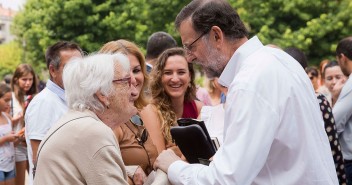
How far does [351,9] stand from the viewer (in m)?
24.5

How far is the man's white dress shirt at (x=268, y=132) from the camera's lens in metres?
2.38

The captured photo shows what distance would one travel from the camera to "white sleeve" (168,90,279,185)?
2.38 m

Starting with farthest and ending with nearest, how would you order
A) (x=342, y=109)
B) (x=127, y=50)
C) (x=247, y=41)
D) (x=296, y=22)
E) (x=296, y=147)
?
(x=296, y=22), (x=342, y=109), (x=127, y=50), (x=247, y=41), (x=296, y=147)

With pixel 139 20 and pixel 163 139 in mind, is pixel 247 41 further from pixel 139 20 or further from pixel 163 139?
pixel 139 20

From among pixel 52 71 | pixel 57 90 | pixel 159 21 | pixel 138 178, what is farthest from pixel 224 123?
pixel 159 21

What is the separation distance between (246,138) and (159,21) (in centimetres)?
2516

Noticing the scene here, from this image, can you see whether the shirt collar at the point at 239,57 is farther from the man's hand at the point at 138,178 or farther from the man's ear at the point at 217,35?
the man's hand at the point at 138,178

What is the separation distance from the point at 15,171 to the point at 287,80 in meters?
5.30

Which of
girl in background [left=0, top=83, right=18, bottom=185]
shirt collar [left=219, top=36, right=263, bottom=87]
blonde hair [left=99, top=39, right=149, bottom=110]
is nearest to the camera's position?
shirt collar [left=219, top=36, right=263, bottom=87]

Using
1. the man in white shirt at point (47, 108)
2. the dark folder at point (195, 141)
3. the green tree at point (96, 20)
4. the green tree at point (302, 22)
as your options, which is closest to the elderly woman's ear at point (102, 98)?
the dark folder at point (195, 141)

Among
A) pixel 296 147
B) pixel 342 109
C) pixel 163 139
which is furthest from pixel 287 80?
pixel 342 109

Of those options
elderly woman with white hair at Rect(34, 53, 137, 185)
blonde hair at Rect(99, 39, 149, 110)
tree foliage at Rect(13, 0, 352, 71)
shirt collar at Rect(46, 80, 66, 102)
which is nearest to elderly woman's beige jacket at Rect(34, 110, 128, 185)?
elderly woman with white hair at Rect(34, 53, 137, 185)

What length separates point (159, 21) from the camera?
27.3 m

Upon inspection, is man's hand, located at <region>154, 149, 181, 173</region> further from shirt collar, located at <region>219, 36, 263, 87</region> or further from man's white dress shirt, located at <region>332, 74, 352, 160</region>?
man's white dress shirt, located at <region>332, 74, 352, 160</region>
